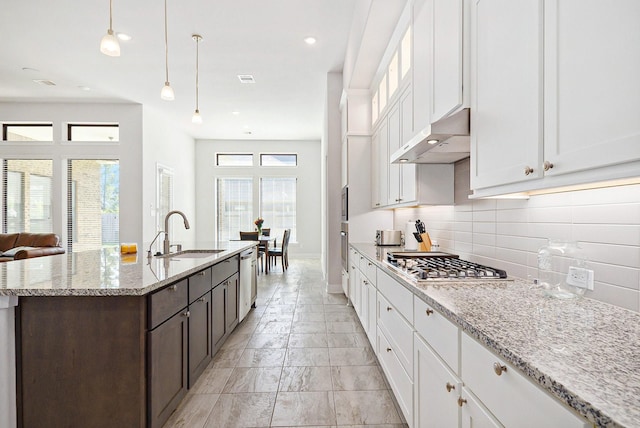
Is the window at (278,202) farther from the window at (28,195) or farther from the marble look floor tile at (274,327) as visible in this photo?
the marble look floor tile at (274,327)

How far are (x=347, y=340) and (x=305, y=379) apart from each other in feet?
2.74

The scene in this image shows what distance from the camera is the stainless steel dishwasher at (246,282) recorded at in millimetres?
3545

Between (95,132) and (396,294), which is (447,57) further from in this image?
(95,132)

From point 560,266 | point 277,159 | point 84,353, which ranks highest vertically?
point 277,159

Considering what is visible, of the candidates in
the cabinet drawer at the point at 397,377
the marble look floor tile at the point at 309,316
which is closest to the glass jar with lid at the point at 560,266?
the cabinet drawer at the point at 397,377

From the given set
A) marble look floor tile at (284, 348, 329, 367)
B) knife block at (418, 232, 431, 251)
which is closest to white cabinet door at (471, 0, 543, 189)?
knife block at (418, 232, 431, 251)

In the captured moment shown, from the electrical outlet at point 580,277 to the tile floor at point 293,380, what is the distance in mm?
1223

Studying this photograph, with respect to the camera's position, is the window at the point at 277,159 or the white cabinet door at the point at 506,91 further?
the window at the point at 277,159

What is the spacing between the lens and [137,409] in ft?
5.13

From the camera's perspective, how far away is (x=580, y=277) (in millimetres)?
1315

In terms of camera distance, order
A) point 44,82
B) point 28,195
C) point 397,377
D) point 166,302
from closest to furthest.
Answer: point 166,302, point 397,377, point 44,82, point 28,195

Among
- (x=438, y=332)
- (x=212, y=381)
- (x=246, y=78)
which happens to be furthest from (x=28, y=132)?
(x=438, y=332)

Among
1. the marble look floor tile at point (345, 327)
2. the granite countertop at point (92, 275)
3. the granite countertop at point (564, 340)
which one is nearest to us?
the granite countertop at point (564, 340)

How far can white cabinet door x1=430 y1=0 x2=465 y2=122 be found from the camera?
166 centimetres
